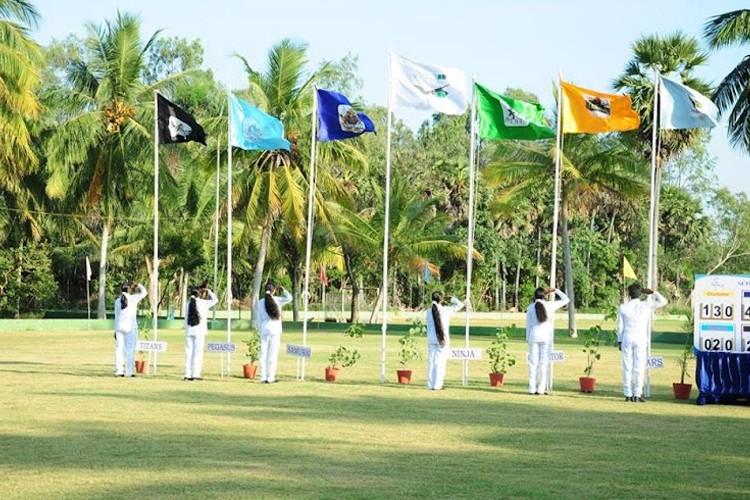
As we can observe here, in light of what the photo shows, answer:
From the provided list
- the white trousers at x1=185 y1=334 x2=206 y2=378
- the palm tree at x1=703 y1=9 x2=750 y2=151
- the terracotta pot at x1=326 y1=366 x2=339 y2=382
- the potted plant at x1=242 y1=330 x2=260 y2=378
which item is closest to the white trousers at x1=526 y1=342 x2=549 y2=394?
the terracotta pot at x1=326 y1=366 x2=339 y2=382

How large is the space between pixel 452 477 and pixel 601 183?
1357 inches

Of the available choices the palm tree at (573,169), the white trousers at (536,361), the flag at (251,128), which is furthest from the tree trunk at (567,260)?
the white trousers at (536,361)

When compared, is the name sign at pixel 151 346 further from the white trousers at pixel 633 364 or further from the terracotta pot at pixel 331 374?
the white trousers at pixel 633 364

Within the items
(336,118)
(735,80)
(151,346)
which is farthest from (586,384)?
(735,80)

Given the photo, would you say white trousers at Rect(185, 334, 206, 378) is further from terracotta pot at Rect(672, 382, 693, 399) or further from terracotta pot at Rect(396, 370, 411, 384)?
terracotta pot at Rect(672, 382, 693, 399)

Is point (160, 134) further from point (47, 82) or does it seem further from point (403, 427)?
point (47, 82)

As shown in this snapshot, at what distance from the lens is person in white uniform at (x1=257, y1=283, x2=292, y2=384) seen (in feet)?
75.4

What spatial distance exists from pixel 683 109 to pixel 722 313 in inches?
187

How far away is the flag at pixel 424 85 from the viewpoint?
23656mm

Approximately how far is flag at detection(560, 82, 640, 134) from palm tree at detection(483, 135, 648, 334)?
19877mm

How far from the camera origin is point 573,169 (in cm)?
4372

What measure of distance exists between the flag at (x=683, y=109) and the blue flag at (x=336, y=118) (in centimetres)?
568

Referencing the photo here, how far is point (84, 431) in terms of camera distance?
15266 millimetres

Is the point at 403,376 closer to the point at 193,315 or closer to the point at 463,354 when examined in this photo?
the point at 463,354
